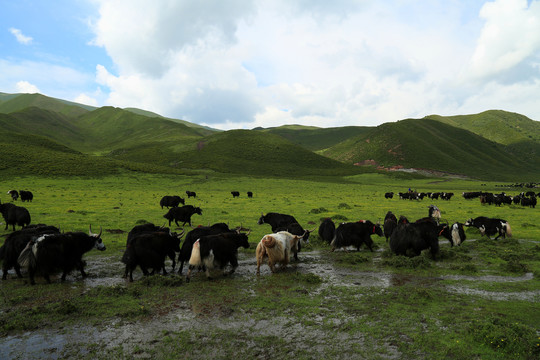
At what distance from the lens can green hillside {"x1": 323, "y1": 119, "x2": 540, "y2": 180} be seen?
128m

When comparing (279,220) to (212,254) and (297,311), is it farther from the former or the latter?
(297,311)

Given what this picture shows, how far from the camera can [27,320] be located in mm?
6531

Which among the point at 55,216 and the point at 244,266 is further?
the point at 55,216

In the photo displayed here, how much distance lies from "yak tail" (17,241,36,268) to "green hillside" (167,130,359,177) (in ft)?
280

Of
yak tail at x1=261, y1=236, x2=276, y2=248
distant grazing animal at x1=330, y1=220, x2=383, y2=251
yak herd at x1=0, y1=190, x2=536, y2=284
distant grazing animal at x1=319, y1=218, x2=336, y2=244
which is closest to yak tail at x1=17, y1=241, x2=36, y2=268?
yak herd at x1=0, y1=190, x2=536, y2=284

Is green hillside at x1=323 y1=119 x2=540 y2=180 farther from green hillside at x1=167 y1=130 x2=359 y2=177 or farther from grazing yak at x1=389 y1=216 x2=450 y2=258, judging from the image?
grazing yak at x1=389 y1=216 x2=450 y2=258

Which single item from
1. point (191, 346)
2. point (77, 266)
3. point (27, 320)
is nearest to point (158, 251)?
point (77, 266)

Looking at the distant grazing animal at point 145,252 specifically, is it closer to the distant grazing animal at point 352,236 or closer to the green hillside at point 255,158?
the distant grazing animal at point 352,236

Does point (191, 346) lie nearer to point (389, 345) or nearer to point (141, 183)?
point (389, 345)

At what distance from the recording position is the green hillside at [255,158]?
337 feet

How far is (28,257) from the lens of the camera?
8.80 meters

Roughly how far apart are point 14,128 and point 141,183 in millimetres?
140199

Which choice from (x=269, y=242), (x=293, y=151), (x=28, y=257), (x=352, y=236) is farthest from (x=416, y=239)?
(x=293, y=151)

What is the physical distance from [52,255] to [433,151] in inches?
6045
